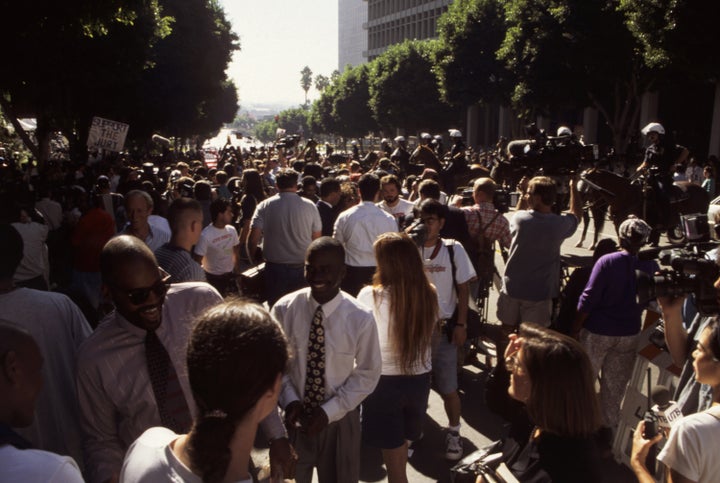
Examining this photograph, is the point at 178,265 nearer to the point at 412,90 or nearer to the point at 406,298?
the point at 406,298

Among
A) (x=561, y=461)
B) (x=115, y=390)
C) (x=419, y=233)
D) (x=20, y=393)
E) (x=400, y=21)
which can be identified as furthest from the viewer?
(x=400, y=21)

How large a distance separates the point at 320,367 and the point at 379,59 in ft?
197

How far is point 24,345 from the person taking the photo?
223 cm

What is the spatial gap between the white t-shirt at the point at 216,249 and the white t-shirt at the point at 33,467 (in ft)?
16.9

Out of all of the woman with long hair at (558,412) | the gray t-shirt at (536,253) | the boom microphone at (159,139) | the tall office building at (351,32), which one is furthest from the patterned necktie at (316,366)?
the tall office building at (351,32)

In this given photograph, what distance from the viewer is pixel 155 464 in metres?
1.80

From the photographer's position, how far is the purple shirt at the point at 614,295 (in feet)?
16.1

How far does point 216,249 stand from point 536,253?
130 inches

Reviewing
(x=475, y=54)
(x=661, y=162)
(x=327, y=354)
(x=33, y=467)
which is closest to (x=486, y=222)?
(x=327, y=354)

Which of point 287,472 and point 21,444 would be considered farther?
point 287,472

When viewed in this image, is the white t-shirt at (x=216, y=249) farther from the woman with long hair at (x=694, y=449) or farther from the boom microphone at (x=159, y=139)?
A: the boom microphone at (x=159, y=139)

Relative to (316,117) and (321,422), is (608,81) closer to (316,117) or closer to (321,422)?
(321,422)

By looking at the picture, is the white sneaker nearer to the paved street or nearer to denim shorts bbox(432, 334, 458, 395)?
the paved street

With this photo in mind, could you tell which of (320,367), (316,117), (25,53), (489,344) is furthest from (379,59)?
(320,367)
